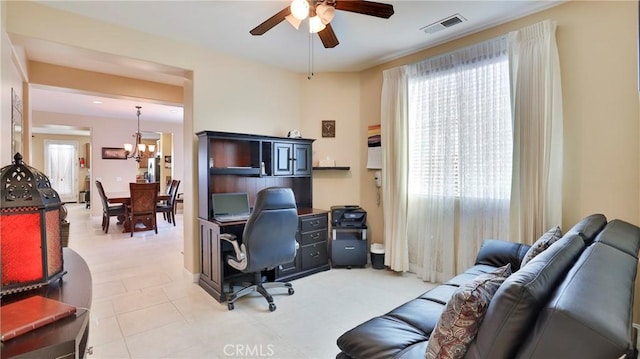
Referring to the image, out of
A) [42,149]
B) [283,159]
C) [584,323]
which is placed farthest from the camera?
[42,149]

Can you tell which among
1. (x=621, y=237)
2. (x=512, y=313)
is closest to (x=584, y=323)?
(x=512, y=313)

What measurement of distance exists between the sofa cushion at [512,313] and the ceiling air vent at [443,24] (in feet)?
8.89

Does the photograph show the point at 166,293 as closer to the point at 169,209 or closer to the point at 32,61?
the point at 32,61

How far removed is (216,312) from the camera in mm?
2906

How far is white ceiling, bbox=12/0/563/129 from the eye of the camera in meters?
2.78

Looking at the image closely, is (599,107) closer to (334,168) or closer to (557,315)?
(557,315)

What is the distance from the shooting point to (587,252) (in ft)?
4.47

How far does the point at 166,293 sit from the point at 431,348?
3053 millimetres

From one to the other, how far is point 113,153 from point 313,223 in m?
7.25

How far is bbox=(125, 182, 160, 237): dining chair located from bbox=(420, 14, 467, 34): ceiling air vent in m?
5.82

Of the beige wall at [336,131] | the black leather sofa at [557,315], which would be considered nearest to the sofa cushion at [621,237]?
the black leather sofa at [557,315]

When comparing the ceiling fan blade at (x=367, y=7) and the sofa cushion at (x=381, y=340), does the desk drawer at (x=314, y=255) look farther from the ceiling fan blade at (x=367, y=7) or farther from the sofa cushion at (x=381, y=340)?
the ceiling fan blade at (x=367, y=7)

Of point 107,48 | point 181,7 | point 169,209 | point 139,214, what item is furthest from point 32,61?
point 169,209

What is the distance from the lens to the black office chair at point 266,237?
2.87m
